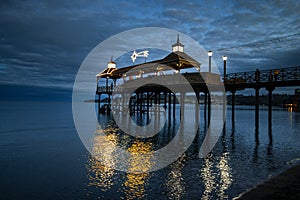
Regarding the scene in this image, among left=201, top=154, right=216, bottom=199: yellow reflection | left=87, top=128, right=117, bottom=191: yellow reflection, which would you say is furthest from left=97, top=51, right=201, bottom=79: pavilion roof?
left=201, top=154, right=216, bottom=199: yellow reflection

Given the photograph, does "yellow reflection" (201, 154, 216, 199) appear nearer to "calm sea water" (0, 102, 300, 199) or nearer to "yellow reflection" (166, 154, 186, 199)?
"calm sea water" (0, 102, 300, 199)

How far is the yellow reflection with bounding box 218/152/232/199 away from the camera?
7.50m

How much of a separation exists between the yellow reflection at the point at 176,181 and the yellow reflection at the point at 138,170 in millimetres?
940

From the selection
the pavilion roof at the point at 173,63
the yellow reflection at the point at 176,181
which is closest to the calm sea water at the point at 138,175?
the yellow reflection at the point at 176,181

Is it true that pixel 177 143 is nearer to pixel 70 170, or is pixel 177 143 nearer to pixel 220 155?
pixel 220 155

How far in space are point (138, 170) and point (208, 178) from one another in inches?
119

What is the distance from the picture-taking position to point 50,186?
27.8ft

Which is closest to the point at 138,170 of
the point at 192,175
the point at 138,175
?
the point at 138,175

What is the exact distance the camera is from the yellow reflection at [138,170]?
7.70 meters

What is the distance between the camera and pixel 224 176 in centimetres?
907

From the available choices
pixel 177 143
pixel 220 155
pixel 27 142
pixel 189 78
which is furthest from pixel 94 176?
pixel 189 78

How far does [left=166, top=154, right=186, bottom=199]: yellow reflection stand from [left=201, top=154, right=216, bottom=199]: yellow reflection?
0.76m

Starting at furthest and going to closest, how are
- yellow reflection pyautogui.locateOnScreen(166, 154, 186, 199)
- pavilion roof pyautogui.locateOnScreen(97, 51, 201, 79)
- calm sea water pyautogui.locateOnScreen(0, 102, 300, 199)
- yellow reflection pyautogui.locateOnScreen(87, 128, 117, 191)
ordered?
1. pavilion roof pyautogui.locateOnScreen(97, 51, 201, 79)
2. yellow reflection pyautogui.locateOnScreen(87, 128, 117, 191)
3. calm sea water pyautogui.locateOnScreen(0, 102, 300, 199)
4. yellow reflection pyautogui.locateOnScreen(166, 154, 186, 199)

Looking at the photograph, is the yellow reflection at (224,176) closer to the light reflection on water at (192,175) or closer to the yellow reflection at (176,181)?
the light reflection on water at (192,175)
